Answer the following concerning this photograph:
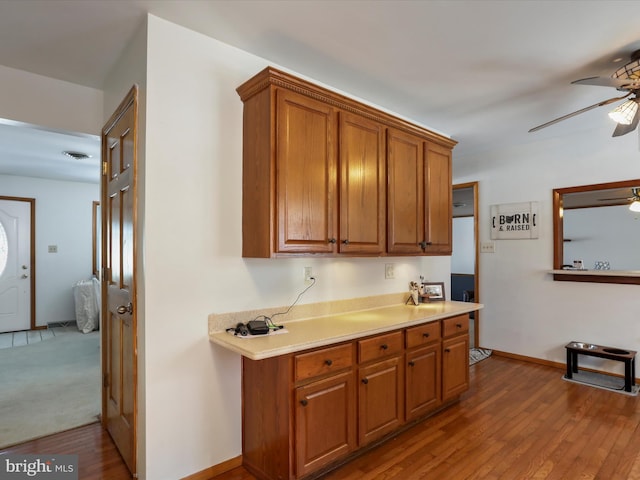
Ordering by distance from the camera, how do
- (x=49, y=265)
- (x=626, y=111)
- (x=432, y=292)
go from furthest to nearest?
(x=49, y=265) < (x=432, y=292) < (x=626, y=111)

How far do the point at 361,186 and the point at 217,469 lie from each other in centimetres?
203

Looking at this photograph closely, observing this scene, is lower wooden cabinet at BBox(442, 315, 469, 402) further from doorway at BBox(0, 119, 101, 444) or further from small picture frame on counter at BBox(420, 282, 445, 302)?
doorway at BBox(0, 119, 101, 444)

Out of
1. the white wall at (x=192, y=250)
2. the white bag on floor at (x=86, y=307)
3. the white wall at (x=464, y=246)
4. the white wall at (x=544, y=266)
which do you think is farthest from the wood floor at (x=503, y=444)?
the white wall at (x=464, y=246)

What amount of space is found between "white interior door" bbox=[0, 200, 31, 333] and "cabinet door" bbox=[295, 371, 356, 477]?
6.20 metres

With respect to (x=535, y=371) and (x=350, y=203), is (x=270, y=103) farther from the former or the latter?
(x=535, y=371)

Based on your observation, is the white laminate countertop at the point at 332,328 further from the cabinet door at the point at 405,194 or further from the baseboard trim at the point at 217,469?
the baseboard trim at the point at 217,469

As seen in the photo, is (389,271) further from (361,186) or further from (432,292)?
(361,186)

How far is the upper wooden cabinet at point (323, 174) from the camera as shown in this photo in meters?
2.09

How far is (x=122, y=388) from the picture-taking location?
7.55 ft

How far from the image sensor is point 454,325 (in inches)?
119

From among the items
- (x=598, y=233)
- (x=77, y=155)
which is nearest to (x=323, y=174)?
(x=77, y=155)

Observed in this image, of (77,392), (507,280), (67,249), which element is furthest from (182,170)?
(67,249)

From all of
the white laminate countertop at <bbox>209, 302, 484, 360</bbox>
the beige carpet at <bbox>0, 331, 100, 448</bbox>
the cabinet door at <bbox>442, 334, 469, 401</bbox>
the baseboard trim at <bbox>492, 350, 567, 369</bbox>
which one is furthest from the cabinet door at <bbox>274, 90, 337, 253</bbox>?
the baseboard trim at <bbox>492, 350, 567, 369</bbox>

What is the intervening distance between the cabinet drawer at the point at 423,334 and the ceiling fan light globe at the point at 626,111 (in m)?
1.93
